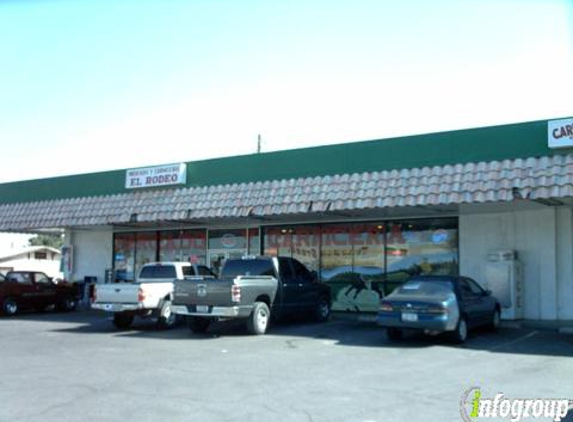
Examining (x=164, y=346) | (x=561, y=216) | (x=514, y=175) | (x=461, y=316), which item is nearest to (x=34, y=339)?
(x=164, y=346)

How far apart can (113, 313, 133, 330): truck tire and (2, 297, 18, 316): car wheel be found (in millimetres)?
7106

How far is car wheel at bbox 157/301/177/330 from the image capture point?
18222 mm

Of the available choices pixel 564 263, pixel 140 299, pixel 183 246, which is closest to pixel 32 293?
pixel 183 246

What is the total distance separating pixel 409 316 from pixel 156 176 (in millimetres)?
13005

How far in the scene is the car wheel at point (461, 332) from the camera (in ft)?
47.5

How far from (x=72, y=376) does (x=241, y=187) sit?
11.8 m

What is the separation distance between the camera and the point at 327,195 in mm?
19547

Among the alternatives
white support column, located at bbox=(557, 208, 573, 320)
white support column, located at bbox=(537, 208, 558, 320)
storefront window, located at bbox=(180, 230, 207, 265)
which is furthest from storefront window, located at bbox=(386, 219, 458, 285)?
storefront window, located at bbox=(180, 230, 207, 265)

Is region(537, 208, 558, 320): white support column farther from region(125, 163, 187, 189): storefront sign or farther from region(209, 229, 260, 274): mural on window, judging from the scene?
region(125, 163, 187, 189): storefront sign

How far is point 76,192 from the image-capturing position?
26734 mm

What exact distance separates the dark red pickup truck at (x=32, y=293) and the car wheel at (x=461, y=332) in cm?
1672

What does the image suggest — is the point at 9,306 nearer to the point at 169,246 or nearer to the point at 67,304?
the point at 67,304

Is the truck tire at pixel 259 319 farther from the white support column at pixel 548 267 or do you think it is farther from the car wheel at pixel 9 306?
the car wheel at pixel 9 306

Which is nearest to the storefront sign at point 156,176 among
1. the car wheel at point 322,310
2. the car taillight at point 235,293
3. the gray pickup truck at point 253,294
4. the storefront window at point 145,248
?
the storefront window at point 145,248
